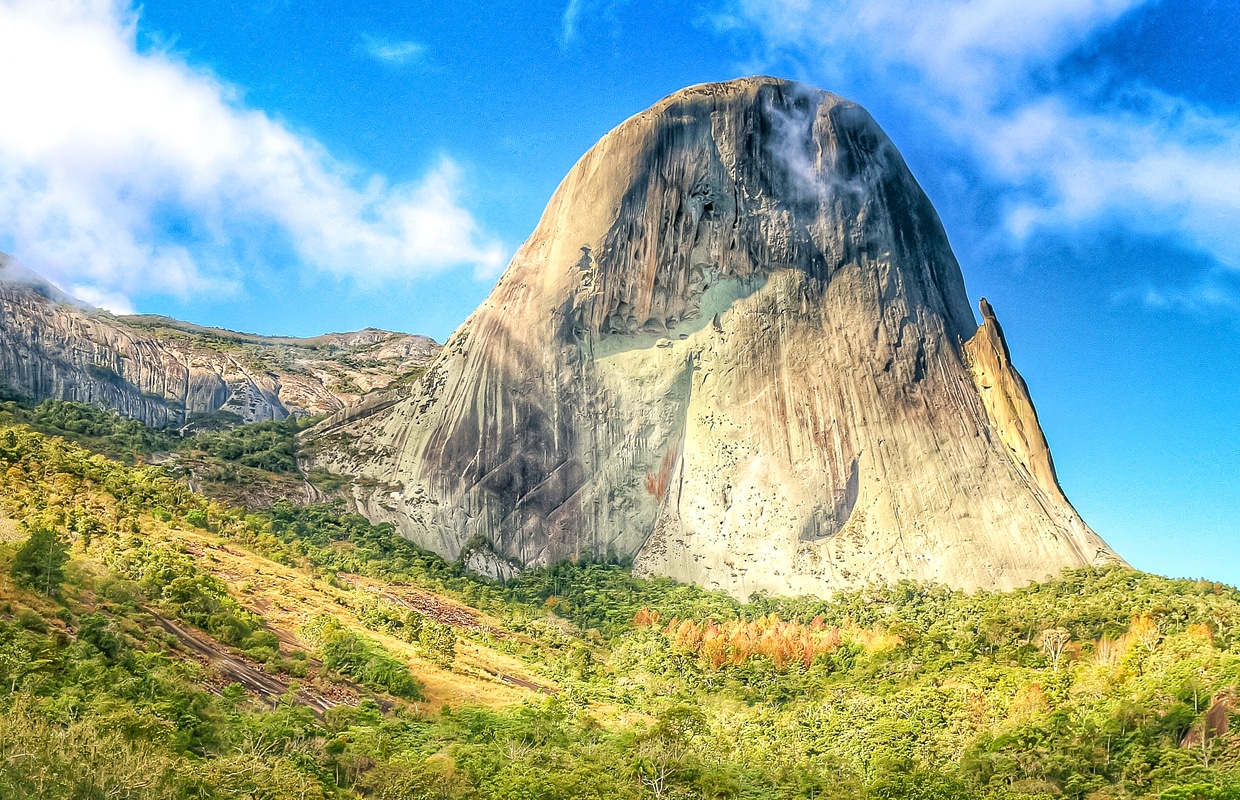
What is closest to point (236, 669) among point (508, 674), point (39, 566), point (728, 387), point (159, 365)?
point (39, 566)

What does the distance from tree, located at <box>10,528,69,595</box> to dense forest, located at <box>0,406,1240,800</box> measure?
6 cm

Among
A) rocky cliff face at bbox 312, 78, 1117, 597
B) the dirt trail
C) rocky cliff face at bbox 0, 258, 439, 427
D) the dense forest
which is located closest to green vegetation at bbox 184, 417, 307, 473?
rocky cliff face at bbox 312, 78, 1117, 597

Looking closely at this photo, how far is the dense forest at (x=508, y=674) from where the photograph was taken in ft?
68.7

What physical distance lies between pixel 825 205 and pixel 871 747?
35.9 meters

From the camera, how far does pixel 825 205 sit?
198 ft

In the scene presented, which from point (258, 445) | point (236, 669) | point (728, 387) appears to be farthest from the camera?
point (258, 445)

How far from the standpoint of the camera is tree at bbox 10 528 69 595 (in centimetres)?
2389

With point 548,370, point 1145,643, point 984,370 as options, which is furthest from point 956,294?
point 1145,643

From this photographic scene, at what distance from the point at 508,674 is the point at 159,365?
48218 millimetres

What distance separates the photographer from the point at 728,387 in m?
58.1

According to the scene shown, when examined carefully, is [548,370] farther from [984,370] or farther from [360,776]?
[360,776]

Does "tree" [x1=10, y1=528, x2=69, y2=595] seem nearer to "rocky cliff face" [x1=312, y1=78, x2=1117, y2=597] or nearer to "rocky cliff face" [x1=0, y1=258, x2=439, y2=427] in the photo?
"rocky cliff face" [x1=312, y1=78, x2=1117, y2=597]

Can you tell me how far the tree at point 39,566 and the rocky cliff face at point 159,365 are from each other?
3663 centimetres

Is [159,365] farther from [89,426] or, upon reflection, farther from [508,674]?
[508,674]
